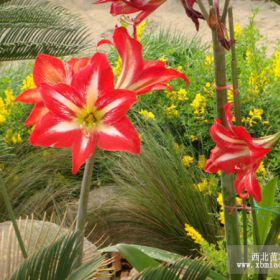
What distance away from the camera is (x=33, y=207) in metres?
2.31

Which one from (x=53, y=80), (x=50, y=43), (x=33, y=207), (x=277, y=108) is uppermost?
(x=53, y=80)

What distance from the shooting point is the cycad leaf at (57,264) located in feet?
2.19

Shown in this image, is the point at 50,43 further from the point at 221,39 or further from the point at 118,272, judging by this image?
the point at 221,39

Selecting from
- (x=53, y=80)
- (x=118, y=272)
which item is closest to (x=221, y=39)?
(x=53, y=80)

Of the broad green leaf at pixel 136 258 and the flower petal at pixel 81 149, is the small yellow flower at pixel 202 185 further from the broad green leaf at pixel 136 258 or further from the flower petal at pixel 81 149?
the flower petal at pixel 81 149

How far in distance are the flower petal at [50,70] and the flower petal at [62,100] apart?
0.21ft

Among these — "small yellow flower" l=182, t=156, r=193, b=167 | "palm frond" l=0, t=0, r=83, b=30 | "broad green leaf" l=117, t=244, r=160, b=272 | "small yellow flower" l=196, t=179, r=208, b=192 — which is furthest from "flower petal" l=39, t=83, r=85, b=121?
"palm frond" l=0, t=0, r=83, b=30

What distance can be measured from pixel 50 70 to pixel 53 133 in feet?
0.40

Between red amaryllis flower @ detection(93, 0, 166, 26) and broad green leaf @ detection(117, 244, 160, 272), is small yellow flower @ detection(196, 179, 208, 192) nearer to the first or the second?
broad green leaf @ detection(117, 244, 160, 272)

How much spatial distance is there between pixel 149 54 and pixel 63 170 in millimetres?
2089

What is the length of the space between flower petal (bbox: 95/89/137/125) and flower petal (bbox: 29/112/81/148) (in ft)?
0.16

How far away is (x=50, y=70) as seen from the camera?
0.64m

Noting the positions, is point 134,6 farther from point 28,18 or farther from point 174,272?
point 28,18

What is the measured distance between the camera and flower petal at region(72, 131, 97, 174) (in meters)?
0.58
